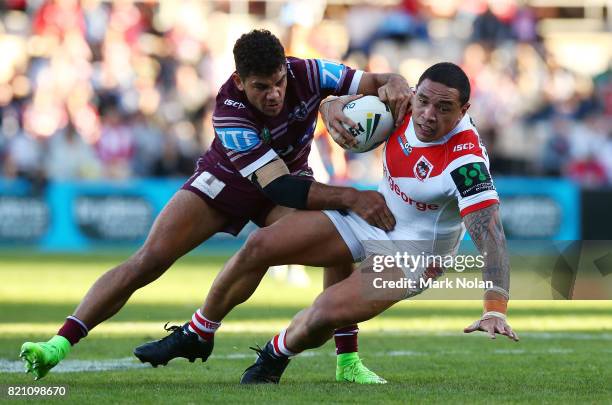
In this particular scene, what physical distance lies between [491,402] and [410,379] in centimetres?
108

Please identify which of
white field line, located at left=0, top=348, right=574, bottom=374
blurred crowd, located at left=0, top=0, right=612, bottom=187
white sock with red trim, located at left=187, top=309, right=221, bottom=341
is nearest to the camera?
white sock with red trim, located at left=187, top=309, right=221, bottom=341

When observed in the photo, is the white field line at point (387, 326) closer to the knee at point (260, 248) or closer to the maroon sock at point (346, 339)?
the maroon sock at point (346, 339)

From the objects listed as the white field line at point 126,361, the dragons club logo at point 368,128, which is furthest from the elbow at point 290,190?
the white field line at point 126,361

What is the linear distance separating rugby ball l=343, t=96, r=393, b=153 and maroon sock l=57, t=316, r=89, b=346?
73.2 inches

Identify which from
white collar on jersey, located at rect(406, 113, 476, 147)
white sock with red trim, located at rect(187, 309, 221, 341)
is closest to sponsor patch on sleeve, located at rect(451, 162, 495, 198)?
white collar on jersey, located at rect(406, 113, 476, 147)

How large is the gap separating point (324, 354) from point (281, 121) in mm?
2128

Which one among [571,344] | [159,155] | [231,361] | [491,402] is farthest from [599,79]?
[491,402]

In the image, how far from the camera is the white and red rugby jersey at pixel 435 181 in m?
6.30

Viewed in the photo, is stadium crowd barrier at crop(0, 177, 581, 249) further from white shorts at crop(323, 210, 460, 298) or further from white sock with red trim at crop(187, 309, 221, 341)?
white shorts at crop(323, 210, 460, 298)

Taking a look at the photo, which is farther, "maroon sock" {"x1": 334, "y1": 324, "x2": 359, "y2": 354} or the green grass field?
"maroon sock" {"x1": 334, "y1": 324, "x2": 359, "y2": 354}

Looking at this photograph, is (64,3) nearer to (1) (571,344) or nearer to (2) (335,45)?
(2) (335,45)

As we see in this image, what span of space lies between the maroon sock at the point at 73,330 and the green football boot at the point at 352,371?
1.50 meters

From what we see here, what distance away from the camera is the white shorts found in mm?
6742

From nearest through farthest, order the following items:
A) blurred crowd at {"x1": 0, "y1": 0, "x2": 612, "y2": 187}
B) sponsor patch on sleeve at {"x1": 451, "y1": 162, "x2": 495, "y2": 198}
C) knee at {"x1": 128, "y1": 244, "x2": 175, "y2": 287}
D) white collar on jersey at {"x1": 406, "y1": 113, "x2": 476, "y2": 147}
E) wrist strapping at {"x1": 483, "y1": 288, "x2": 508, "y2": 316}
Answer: wrist strapping at {"x1": 483, "y1": 288, "x2": 508, "y2": 316} → sponsor patch on sleeve at {"x1": 451, "y1": 162, "x2": 495, "y2": 198} → white collar on jersey at {"x1": 406, "y1": 113, "x2": 476, "y2": 147} → knee at {"x1": 128, "y1": 244, "x2": 175, "y2": 287} → blurred crowd at {"x1": 0, "y1": 0, "x2": 612, "y2": 187}
